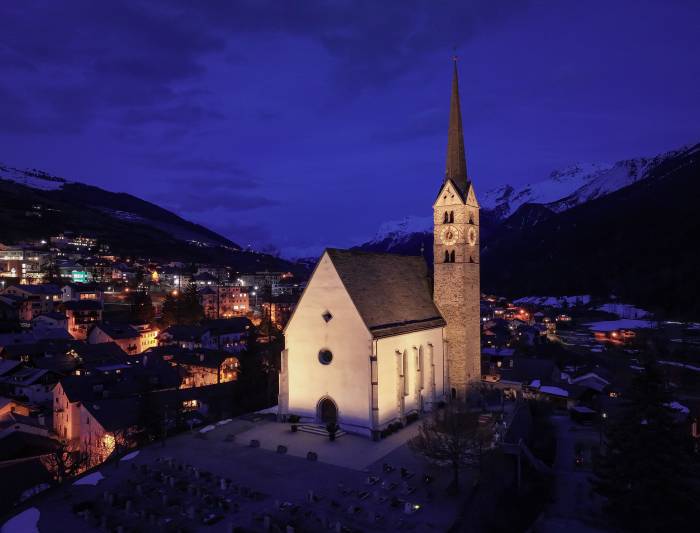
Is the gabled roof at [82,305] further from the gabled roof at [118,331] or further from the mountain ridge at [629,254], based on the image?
the mountain ridge at [629,254]

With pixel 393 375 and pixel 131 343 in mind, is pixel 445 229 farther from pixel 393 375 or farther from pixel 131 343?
pixel 131 343

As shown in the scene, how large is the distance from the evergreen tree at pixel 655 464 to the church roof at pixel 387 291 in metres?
12.0

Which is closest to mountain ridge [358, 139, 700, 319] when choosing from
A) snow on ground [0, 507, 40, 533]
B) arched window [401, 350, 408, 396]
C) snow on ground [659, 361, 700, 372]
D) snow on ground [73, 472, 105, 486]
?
snow on ground [659, 361, 700, 372]

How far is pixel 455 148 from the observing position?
3375cm

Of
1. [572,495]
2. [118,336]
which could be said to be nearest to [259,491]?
[572,495]

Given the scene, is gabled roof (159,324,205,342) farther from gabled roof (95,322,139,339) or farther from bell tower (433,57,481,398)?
bell tower (433,57,481,398)

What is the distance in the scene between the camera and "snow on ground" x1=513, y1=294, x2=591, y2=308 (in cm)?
12988

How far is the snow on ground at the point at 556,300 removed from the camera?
130m

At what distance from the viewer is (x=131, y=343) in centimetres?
6706

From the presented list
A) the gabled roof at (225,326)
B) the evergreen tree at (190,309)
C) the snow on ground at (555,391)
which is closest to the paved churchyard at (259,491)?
the snow on ground at (555,391)

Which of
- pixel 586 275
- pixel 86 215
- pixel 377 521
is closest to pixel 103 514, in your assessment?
pixel 377 521

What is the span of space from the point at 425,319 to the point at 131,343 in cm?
5063

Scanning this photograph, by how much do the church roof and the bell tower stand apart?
1.22 metres

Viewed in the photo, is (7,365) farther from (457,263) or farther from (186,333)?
(457,263)
